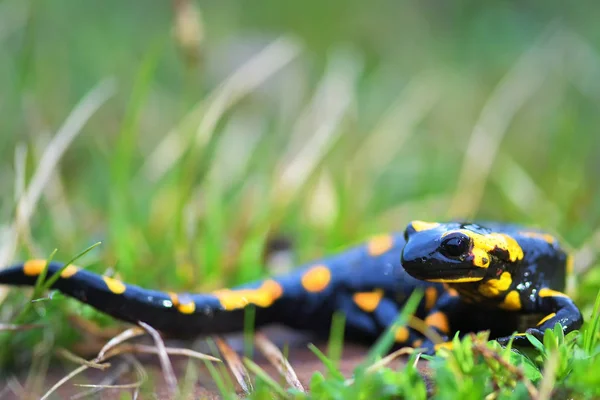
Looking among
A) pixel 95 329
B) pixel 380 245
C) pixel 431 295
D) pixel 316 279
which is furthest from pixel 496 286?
pixel 95 329

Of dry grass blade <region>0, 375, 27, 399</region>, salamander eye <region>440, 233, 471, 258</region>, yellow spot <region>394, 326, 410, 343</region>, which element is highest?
salamander eye <region>440, 233, 471, 258</region>

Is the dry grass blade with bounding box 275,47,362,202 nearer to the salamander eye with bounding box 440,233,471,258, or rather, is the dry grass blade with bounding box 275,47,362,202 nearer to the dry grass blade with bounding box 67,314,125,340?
the dry grass blade with bounding box 67,314,125,340

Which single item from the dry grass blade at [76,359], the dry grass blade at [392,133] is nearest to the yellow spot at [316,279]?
the dry grass blade at [76,359]

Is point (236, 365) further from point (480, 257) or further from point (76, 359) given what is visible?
point (480, 257)

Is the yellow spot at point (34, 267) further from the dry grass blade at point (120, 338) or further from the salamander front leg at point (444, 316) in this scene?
the salamander front leg at point (444, 316)

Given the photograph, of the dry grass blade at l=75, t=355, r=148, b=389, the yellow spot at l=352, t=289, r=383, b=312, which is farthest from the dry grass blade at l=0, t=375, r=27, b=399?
the yellow spot at l=352, t=289, r=383, b=312
